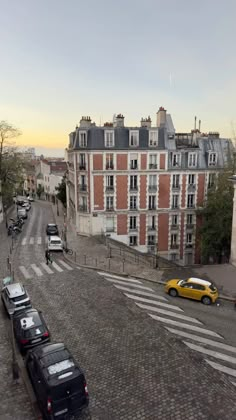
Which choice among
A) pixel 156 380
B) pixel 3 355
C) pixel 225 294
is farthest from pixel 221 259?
pixel 3 355

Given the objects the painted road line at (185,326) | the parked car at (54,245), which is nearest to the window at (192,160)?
the parked car at (54,245)

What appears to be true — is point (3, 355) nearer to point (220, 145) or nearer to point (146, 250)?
point (146, 250)

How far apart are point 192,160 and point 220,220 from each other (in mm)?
9732

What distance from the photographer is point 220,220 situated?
29875 mm

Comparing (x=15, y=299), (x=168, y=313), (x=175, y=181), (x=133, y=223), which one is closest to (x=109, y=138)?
(x=175, y=181)

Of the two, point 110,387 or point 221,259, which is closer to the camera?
point 110,387

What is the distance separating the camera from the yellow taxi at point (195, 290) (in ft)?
59.7

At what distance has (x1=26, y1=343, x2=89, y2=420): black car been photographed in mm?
9320

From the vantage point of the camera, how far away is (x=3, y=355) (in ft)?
43.1

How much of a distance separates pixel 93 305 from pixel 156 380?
273 inches

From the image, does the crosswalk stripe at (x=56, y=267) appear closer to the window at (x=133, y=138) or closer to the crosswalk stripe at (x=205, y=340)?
the crosswalk stripe at (x=205, y=340)

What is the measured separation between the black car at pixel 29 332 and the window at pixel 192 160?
2782 cm

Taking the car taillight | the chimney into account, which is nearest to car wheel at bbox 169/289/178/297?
the car taillight

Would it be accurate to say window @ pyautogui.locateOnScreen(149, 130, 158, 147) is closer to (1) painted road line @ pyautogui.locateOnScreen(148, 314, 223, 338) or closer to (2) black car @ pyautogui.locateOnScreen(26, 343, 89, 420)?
(1) painted road line @ pyautogui.locateOnScreen(148, 314, 223, 338)
